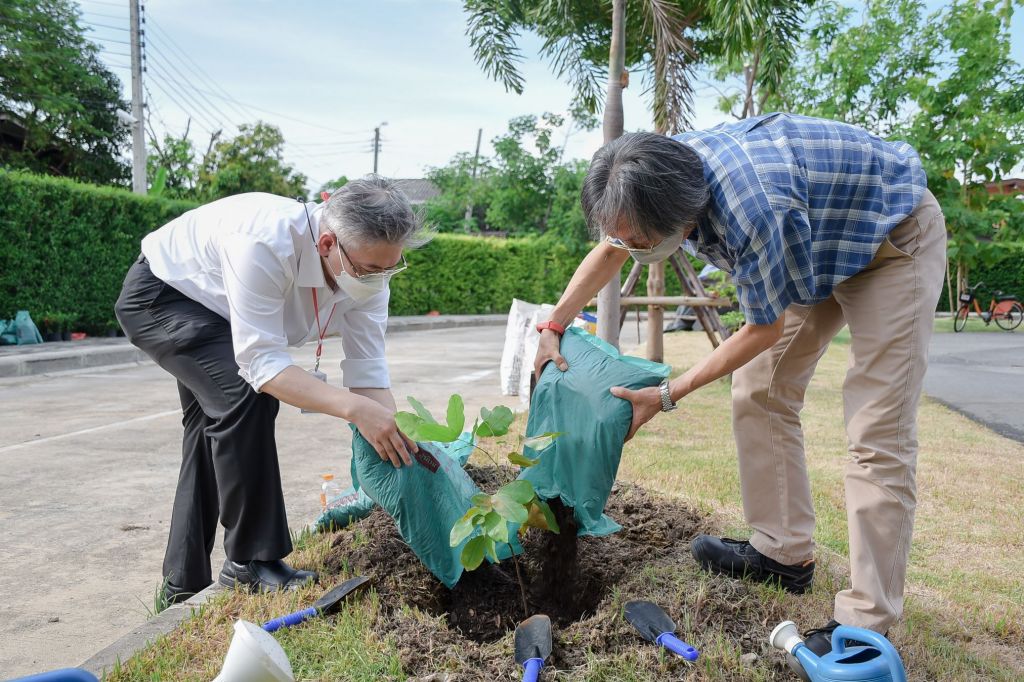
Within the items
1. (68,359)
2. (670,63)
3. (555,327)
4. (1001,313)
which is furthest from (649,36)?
(1001,313)

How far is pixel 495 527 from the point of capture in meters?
2.19

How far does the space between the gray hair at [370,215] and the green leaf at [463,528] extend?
0.85m

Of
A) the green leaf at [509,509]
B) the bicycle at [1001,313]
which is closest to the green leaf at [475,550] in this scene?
the green leaf at [509,509]

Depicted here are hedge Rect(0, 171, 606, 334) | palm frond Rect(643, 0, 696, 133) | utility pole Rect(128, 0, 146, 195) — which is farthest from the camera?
utility pole Rect(128, 0, 146, 195)

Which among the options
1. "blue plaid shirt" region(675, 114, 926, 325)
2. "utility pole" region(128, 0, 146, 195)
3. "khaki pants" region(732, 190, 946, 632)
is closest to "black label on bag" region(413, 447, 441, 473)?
"blue plaid shirt" region(675, 114, 926, 325)

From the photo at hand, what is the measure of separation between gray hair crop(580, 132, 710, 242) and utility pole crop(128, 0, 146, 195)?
1756 cm

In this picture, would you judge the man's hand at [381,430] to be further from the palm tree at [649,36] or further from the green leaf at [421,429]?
the palm tree at [649,36]

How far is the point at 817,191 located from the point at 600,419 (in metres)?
0.91

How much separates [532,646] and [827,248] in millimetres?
1387

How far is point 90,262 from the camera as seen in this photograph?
11703 millimetres

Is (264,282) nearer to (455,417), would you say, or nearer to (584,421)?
(455,417)

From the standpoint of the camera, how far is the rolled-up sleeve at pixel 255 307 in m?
2.32

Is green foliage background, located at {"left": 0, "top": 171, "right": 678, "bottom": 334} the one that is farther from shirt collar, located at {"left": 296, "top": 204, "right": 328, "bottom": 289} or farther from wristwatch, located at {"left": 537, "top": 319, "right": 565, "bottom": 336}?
wristwatch, located at {"left": 537, "top": 319, "right": 565, "bottom": 336}

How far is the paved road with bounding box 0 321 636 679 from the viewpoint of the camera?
102 inches
